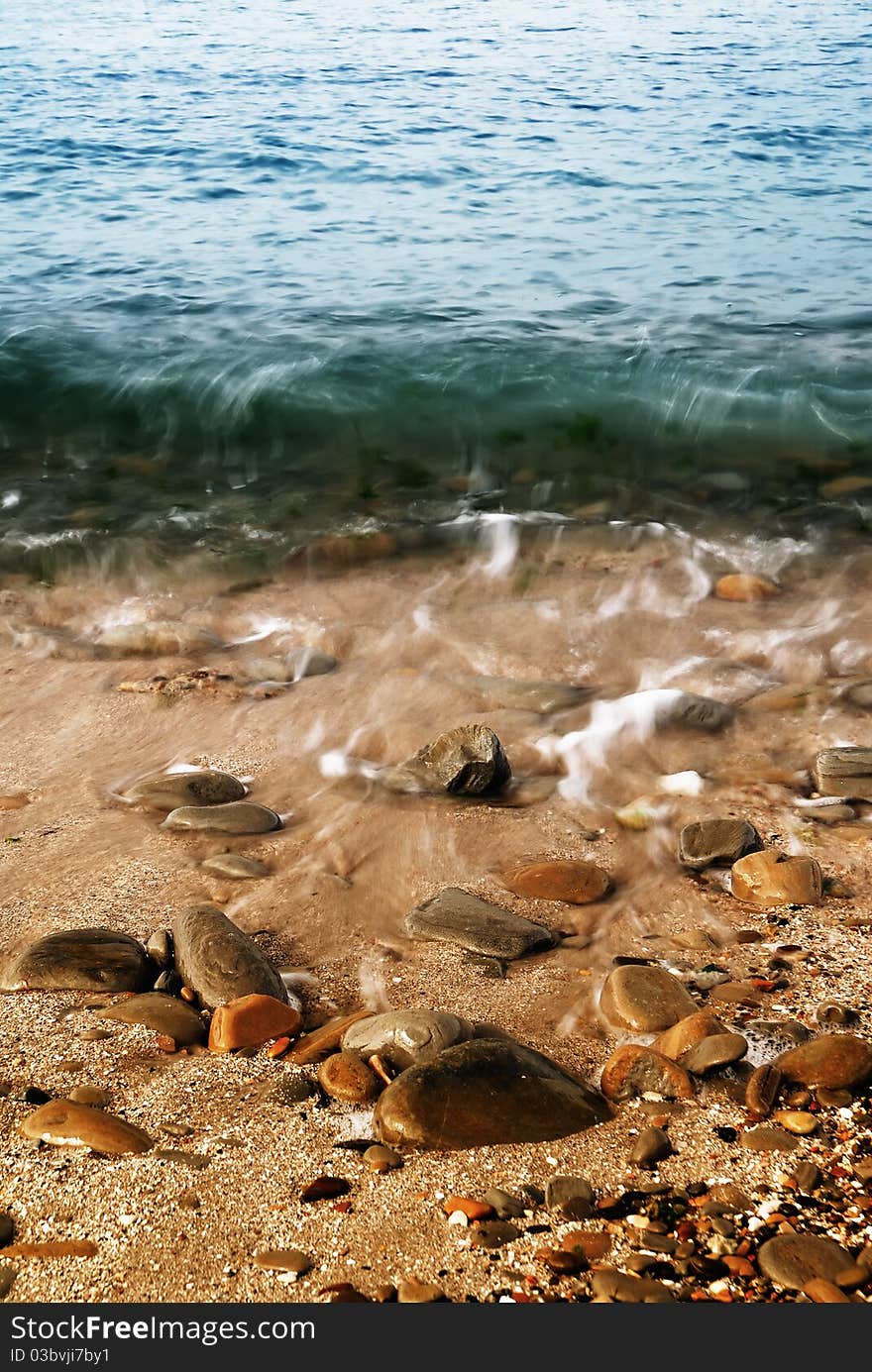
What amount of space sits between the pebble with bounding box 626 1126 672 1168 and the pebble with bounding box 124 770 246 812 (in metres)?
→ 1.78

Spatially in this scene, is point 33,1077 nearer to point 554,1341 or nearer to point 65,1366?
point 65,1366

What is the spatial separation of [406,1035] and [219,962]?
1.62 feet

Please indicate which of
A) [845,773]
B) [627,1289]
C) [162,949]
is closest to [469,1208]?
[627,1289]

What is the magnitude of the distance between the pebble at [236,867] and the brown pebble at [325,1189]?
1.20 metres

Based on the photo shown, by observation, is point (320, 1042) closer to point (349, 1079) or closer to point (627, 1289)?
point (349, 1079)

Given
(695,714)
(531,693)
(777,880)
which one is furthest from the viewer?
(531,693)

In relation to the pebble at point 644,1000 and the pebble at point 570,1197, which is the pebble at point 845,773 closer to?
the pebble at point 644,1000

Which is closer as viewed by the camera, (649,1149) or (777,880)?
(649,1149)

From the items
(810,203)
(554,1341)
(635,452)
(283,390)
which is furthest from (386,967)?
(810,203)

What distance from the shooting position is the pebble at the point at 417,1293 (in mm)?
1681

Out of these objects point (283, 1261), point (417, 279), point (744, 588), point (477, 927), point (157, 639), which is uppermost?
point (417, 279)

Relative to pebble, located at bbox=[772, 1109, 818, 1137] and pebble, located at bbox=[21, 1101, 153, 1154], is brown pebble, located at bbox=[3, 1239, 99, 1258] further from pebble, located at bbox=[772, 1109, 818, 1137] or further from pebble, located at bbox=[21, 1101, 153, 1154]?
pebble, located at bbox=[772, 1109, 818, 1137]

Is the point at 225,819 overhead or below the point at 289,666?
overhead

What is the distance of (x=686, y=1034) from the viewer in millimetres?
2303
